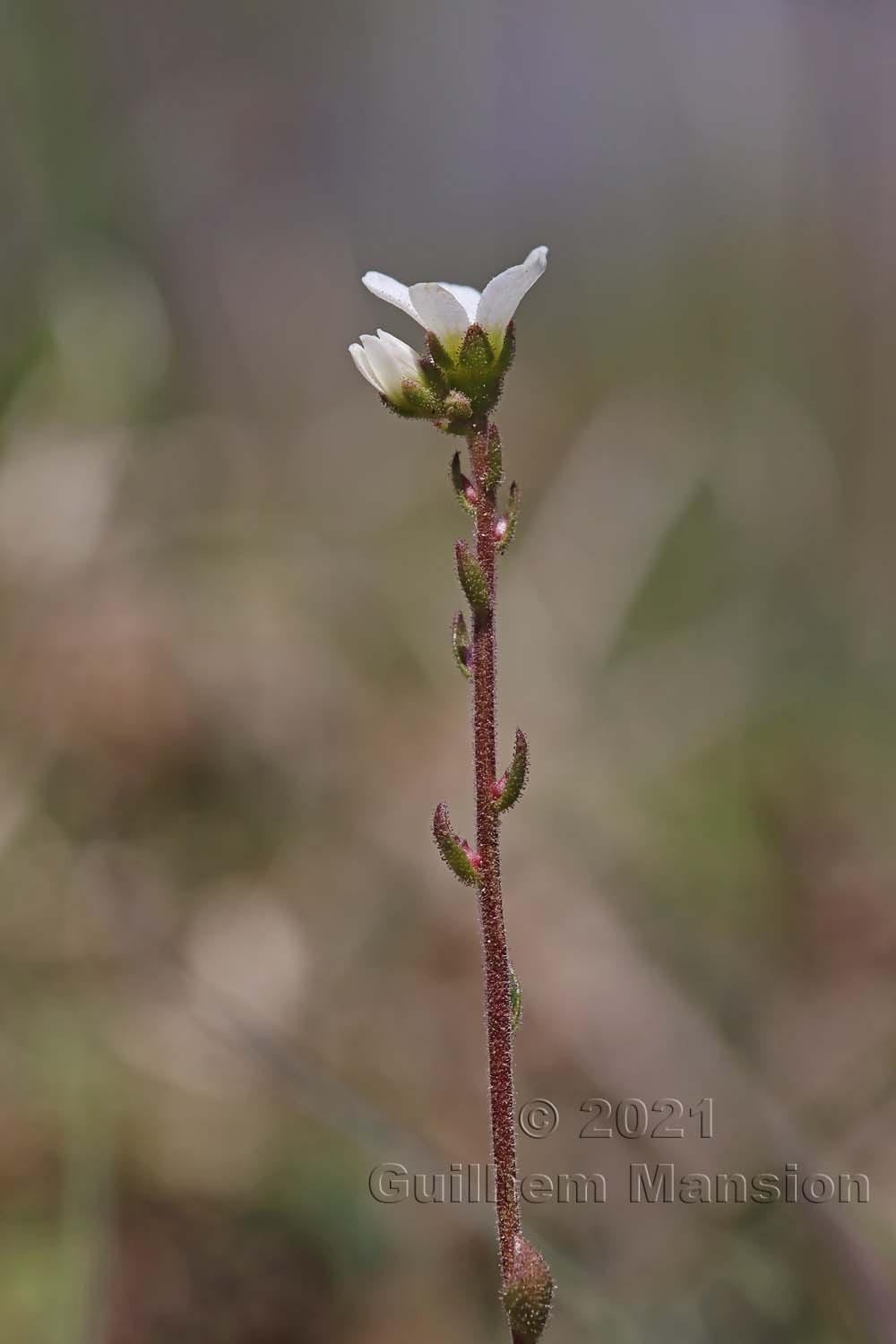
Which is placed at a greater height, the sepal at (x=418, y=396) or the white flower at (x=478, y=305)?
the white flower at (x=478, y=305)

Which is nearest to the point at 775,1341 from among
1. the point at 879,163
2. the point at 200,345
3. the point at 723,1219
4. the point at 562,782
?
the point at 723,1219

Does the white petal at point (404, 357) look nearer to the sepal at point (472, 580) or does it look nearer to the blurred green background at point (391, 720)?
the sepal at point (472, 580)

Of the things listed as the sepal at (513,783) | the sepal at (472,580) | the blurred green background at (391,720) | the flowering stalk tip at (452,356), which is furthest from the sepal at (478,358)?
the blurred green background at (391,720)

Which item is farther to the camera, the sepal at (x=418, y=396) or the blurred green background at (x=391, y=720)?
the blurred green background at (x=391, y=720)

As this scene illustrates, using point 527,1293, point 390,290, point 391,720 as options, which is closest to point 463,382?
point 390,290

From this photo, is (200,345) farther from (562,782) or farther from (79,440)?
(562,782)

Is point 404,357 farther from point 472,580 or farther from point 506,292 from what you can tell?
point 472,580

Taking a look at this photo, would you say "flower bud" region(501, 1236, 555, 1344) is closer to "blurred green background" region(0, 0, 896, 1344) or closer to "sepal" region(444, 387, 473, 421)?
"sepal" region(444, 387, 473, 421)
